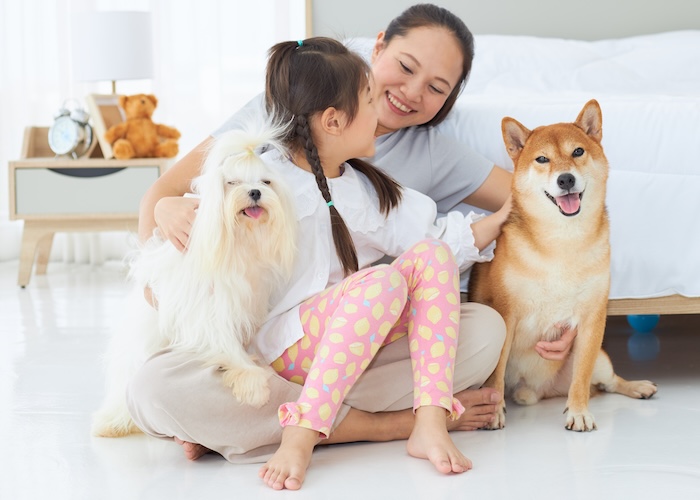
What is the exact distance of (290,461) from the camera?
129 centimetres

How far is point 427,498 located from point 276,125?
0.68 m

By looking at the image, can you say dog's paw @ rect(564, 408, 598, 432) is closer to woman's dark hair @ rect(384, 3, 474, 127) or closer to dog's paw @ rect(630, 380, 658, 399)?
dog's paw @ rect(630, 380, 658, 399)

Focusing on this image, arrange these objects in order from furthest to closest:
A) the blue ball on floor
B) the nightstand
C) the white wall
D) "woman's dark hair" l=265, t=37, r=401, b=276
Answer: the white wall → the nightstand → the blue ball on floor → "woman's dark hair" l=265, t=37, r=401, b=276

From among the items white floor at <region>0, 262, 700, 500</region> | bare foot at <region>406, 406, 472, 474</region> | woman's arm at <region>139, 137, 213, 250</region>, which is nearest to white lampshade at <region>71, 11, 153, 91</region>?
white floor at <region>0, 262, 700, 500</region>

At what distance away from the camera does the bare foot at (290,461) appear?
1.27 m

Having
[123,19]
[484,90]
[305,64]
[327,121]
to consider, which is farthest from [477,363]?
[123,19]

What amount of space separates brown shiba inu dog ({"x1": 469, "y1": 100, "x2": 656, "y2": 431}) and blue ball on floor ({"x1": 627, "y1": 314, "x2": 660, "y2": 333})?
1.00m

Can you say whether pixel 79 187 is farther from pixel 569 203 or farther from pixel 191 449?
pixel 569 203

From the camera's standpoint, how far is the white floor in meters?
1.27

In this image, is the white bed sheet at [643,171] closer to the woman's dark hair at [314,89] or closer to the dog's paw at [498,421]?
the dog's paw at [498,421]

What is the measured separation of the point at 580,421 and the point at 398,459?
1.23 feet

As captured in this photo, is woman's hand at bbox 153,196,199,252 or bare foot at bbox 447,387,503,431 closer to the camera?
woman's hand at bbox 153,196,199,252

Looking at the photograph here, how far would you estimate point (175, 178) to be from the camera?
65.0 inches

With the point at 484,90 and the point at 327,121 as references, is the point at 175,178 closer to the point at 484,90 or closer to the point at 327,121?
the point at 327,121
